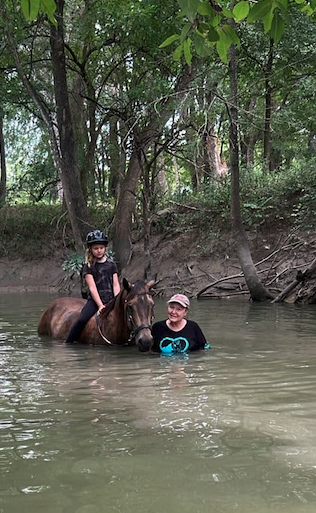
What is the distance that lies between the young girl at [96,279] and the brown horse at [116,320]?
4.9 inches

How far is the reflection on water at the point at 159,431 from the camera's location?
2.72 m

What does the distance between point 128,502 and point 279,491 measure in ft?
2.38

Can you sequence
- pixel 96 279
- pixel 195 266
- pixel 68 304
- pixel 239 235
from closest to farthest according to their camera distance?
pixel 96 279
pixel 68 304
pixel 239 235
pixel 195 266

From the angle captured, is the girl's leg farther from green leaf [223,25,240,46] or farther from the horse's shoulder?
green leaf [223,25,240,46]

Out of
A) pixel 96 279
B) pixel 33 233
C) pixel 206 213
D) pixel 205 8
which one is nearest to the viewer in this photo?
pixel 205 8

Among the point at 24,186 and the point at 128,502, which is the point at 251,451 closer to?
the point at 128,502

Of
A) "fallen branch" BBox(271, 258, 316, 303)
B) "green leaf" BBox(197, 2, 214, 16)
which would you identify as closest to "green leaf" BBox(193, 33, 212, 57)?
"green leaf" BBox(197, 2, 214, 16)

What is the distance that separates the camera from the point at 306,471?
298 centimetres

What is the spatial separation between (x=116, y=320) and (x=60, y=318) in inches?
68.4

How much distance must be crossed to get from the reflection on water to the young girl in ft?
2.82

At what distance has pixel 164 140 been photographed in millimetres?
20047

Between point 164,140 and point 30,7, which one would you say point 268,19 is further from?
point 164,140

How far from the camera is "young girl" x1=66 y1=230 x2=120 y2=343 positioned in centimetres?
806

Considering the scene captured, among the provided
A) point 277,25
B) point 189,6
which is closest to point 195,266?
point 277,25
